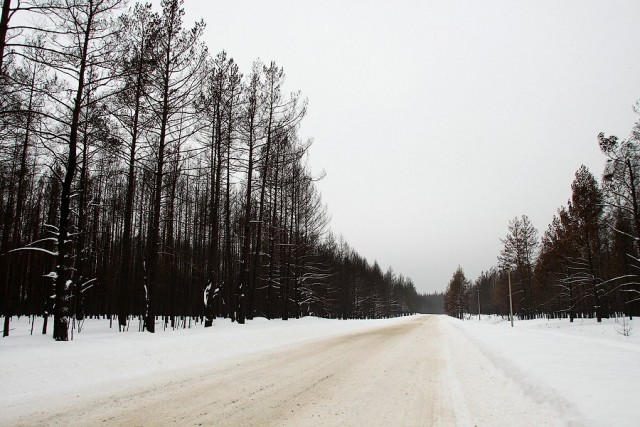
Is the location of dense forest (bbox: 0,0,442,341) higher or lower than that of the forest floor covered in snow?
higher

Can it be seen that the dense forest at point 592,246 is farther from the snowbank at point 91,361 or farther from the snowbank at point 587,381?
the snowbank at point 91,361

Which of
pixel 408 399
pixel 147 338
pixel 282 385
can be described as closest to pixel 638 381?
pixel 408 399

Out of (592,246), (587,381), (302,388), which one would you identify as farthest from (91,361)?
(592,246)

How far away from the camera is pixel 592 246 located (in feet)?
131

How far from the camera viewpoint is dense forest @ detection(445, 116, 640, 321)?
27.5m

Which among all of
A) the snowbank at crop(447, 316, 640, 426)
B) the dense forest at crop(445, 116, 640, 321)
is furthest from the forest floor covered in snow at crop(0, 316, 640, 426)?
the dense forest at crop(445, 116, 640, 321)

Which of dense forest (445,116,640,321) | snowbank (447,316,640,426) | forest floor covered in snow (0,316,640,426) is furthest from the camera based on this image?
dense forest (445,116,640,321)

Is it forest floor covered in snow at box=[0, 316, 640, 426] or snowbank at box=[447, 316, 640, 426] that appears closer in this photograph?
snowbank at box=[447, 316, 640, 426]

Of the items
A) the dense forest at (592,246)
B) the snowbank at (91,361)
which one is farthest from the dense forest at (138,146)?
the dense forest at (592,246)

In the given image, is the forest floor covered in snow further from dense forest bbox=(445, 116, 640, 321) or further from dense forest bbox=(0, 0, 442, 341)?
dense forest bbox=(445, 116, 640, 321)

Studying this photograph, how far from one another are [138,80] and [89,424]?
1099 cm

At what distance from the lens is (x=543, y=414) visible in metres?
4.52

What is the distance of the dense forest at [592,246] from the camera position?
27547 mm

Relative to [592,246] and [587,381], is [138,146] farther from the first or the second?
[592,246]
